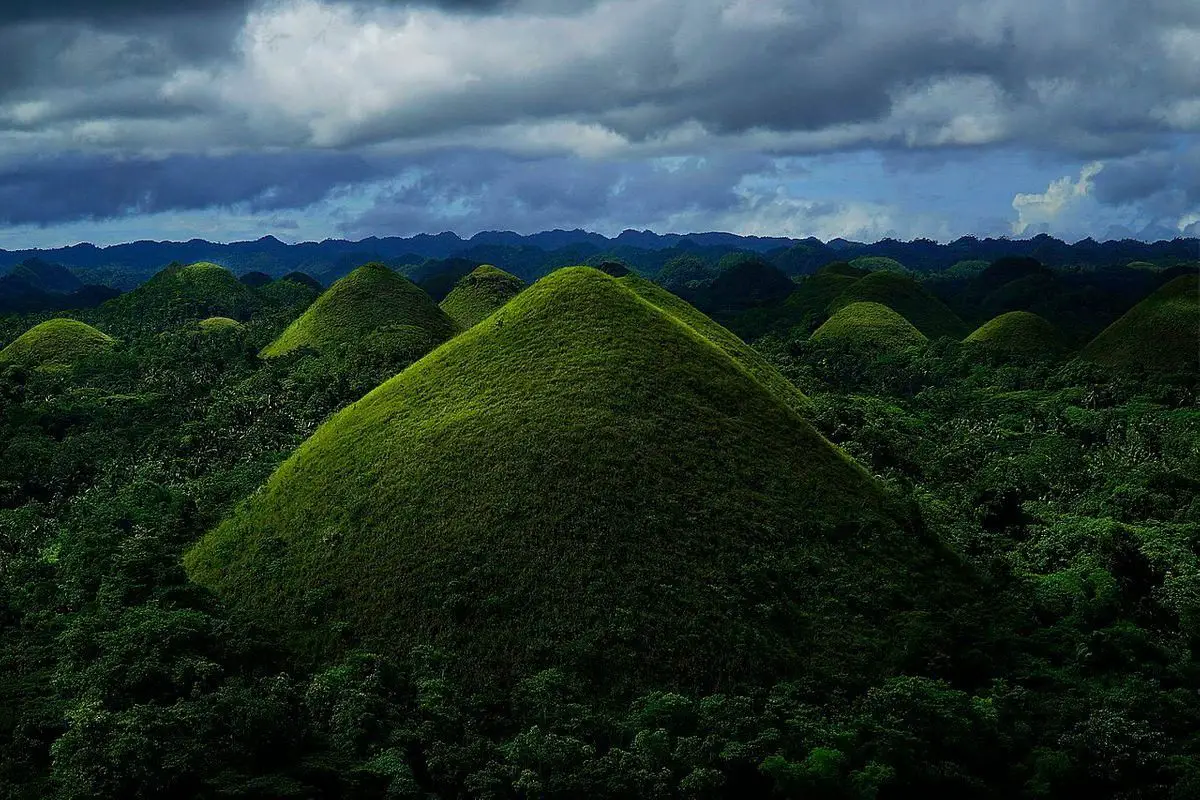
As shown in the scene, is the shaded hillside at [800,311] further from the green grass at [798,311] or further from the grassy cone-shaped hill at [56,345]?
the grassy cone-shaped hill at [56,345]

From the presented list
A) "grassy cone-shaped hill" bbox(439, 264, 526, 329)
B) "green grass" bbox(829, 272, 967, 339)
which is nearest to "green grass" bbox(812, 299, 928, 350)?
"green grass" bbox(829, 272, 967, 339)

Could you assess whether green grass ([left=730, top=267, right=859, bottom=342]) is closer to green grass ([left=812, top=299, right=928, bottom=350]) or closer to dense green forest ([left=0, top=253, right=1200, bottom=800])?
green grass ([left=812, top=299, right=928, bottom=350])

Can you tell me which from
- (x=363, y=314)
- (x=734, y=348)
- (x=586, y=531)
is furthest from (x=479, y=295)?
(x=586, y=531)

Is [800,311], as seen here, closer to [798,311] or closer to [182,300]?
[798,311]

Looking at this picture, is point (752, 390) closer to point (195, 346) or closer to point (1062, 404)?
point (1062, 404)

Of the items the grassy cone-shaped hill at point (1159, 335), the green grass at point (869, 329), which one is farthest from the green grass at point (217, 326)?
the grassy cone-shaped hill at point (1159, 335)
